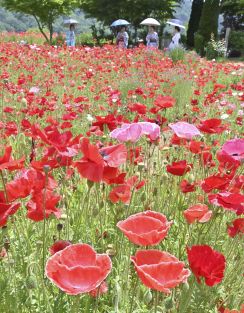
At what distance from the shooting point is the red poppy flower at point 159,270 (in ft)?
3.24

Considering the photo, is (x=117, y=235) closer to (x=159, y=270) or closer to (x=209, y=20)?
(x=159, y=270)

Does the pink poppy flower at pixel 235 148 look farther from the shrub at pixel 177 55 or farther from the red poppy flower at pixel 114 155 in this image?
the shrub at pixel 177 55

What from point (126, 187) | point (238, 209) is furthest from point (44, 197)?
point (238, 209)

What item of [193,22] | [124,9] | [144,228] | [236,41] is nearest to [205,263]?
[144,228]

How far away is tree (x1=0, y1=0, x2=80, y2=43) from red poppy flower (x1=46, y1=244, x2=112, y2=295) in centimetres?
2447

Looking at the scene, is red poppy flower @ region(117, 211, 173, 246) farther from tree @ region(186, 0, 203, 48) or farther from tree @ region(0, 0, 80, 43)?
tree @ region(186, 0, 203, 48)

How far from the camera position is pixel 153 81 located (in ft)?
22.8

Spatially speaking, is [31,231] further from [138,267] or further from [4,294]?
[138,267]

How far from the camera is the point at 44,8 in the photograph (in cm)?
2548

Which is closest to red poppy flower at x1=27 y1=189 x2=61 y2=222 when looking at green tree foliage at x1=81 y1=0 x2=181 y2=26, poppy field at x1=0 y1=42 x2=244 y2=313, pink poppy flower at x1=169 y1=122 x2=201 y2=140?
poppy field at x1=0 y1=42 x2=244 y2=313

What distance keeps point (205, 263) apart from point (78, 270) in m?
0.41

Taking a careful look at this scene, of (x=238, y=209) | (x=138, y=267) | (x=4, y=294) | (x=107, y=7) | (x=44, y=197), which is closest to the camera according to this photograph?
(x=138, y=267)

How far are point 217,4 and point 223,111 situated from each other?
22112 millimetres

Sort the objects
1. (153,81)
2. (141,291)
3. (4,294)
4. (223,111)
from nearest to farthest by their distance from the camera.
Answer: (4,294) → (141,291) → (223,111) → (153,81)
